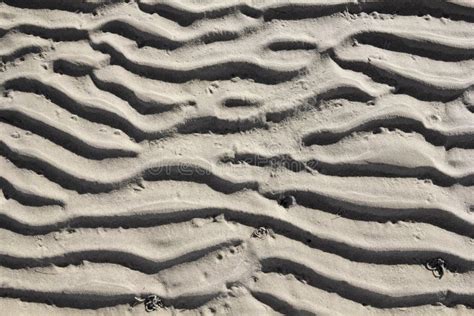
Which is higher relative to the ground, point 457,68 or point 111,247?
point 457,68

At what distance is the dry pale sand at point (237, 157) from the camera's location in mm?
2359

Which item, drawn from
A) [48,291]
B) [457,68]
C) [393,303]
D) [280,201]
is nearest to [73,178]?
[48,291]

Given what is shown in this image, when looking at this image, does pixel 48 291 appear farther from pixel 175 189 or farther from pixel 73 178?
pixel 175 189

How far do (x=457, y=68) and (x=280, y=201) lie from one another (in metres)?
1.20

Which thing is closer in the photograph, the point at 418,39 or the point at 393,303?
the point at 393,303

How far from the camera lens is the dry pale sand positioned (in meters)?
2.36

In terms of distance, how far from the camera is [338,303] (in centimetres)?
232

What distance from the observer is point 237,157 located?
249 centimetres

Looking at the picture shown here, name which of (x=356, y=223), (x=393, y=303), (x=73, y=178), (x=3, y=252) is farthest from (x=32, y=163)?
(x=393, y=303)

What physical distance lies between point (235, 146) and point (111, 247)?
795mm

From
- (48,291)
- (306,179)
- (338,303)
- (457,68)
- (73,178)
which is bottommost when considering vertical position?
(48,291)

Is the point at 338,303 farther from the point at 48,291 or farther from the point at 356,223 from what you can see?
the point at 48,291

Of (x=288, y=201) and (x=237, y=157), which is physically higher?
(x=237, y=157)

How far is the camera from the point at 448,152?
8.21ft
